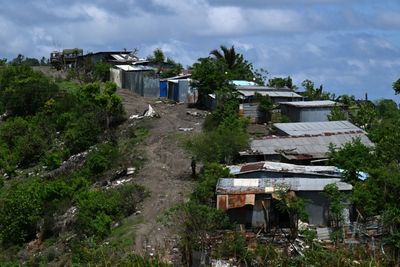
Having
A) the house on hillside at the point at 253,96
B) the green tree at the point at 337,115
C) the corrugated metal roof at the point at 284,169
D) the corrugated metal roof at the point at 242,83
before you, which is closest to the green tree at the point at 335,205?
the corrugated metal roof at the point at 284,169

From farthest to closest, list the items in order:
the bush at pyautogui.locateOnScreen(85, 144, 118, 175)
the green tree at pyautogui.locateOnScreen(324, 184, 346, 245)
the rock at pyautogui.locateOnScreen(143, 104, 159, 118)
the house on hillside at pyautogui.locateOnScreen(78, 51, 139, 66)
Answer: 1. the house on hillside at pyautogui.locateOnScreen(78, 51, 139, 66)
2. the rock at pyautogui.locateOnScreen(143, 104, 159, 118)
3. the bush at pyautogui.locateOnScreen(85, 144, 118, 175)
4. the green tree at pyautogui.locateOnScreen(324, 184, 346, 245)

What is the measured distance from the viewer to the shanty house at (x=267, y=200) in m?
19.4

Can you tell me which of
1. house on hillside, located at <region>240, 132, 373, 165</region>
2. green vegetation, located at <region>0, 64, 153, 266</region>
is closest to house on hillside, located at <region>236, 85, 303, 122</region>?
green vegetation, located at <region>0, 64, 153, 266</region>

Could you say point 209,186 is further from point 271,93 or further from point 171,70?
point 171,70

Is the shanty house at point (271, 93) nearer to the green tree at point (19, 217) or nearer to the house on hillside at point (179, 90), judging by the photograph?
the house on hillside at point (179, 90)

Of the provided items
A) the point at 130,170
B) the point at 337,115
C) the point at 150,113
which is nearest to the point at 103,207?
the point at 130,170

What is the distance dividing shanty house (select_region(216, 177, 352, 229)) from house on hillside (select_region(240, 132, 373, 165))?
418cm

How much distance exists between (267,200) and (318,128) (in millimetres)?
8984

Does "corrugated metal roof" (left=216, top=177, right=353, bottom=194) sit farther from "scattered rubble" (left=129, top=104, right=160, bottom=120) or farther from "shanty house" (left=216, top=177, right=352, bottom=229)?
"scattered rubble" (left=129, top=104, right=160, bottom=120)

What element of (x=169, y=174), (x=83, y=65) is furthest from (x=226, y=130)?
(x=83, y=65)

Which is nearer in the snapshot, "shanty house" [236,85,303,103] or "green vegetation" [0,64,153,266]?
"green vegetation" [0,64,153,266]

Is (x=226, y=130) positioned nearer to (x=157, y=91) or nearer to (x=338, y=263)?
(x=338, y=263)

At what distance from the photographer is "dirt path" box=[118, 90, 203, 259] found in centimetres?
1959

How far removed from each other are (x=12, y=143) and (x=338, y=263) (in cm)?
2316
